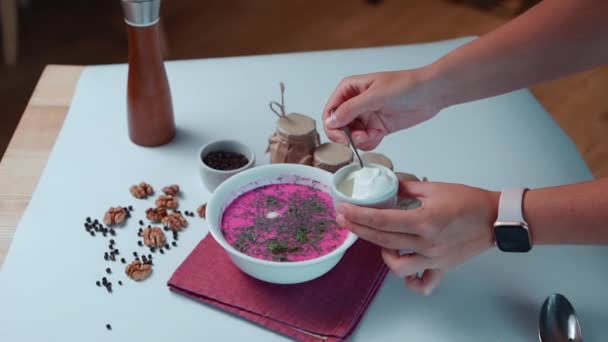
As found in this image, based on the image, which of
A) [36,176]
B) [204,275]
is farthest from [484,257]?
[36,176]

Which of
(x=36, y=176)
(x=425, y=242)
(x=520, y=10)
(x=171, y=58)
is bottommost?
(x=171, y=58)

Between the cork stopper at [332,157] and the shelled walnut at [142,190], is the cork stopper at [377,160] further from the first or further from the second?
the shelled walnut at [142,190]

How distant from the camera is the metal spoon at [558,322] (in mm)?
999

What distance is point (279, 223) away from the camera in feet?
3.65

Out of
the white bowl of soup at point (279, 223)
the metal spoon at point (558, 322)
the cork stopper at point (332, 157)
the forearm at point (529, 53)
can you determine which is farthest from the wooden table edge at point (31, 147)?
the metal spoon at point (558, 322)

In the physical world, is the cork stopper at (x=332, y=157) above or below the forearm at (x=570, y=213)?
below

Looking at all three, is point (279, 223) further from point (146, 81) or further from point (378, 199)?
point (146, 81)

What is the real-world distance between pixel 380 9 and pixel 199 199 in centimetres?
247

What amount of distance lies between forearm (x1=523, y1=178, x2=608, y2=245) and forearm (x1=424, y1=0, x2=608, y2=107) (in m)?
0.24

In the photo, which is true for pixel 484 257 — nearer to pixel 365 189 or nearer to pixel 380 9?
pixel 365 189

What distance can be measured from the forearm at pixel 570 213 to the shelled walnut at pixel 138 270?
0.59 metres

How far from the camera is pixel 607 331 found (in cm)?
102

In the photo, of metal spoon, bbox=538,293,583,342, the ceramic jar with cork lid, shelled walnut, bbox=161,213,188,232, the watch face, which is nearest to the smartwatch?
the watch face

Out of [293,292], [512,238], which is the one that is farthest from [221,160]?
[512,238]
